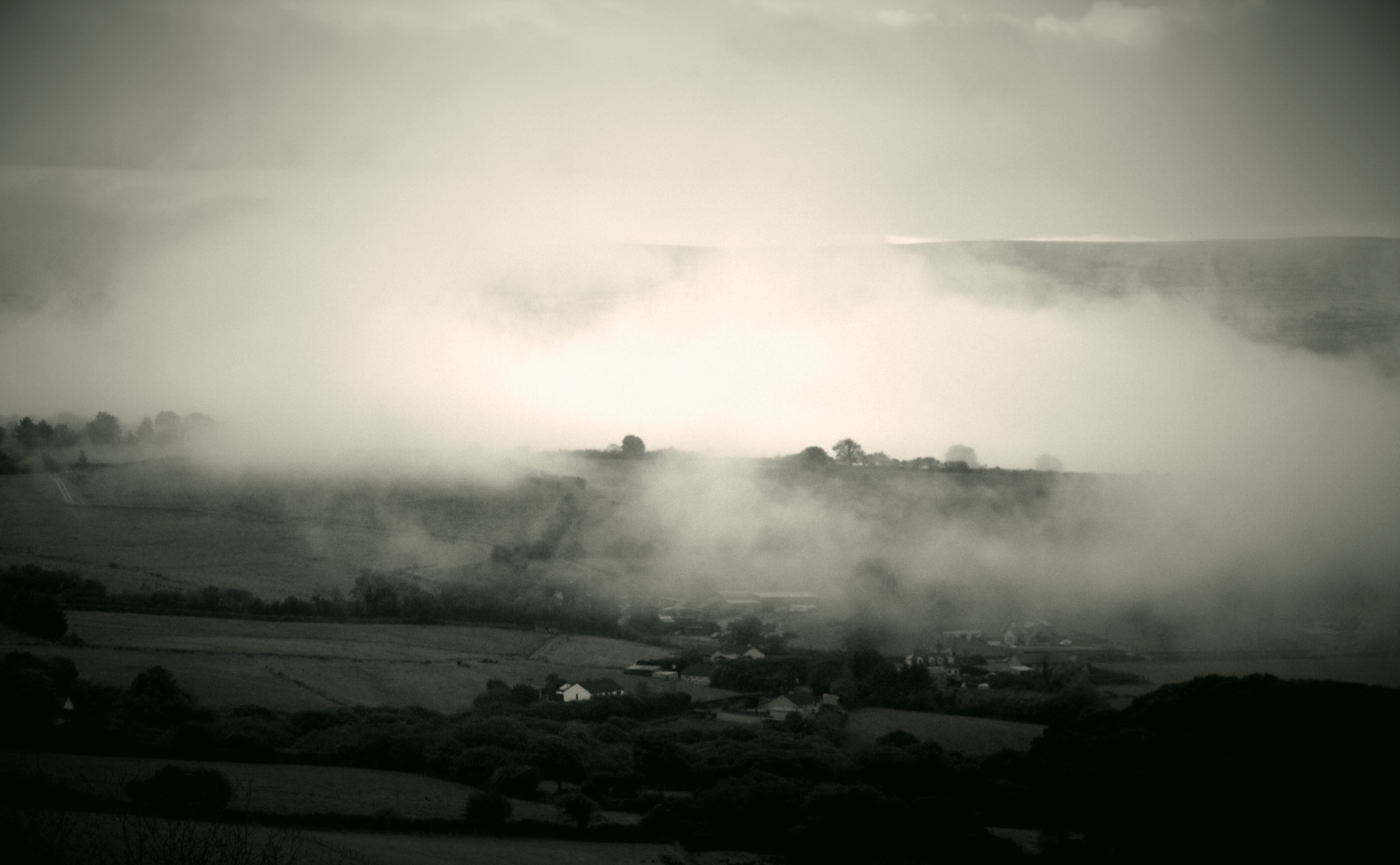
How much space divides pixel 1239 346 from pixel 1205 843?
8587 centimetres

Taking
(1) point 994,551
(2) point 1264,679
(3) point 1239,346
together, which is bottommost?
Result: (2) point 1264,679

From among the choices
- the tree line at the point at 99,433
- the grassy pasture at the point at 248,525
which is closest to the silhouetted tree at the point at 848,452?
the grassy pasture at the point at 248,525

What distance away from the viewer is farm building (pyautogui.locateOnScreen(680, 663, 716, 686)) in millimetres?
56031

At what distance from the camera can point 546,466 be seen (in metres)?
93.2

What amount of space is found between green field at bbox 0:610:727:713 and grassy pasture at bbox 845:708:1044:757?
7.93m

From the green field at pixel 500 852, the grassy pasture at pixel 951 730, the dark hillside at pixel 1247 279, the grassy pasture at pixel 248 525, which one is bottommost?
the green field at pixel 500 852

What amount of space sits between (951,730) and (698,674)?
14158mm

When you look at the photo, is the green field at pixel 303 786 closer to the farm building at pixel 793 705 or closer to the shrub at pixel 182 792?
the shrub at pixel 182 792

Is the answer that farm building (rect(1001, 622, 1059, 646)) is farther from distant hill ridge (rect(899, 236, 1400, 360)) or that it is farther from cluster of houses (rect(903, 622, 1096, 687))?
distant hill ridge (rect(899, 236, 1400, 360))

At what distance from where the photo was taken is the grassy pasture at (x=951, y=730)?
45.3 m

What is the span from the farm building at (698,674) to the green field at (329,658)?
1.33 m

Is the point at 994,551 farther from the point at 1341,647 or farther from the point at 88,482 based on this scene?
the point at 88,482

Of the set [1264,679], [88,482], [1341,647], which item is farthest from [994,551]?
[88,482]

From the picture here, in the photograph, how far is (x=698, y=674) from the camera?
5684cm
